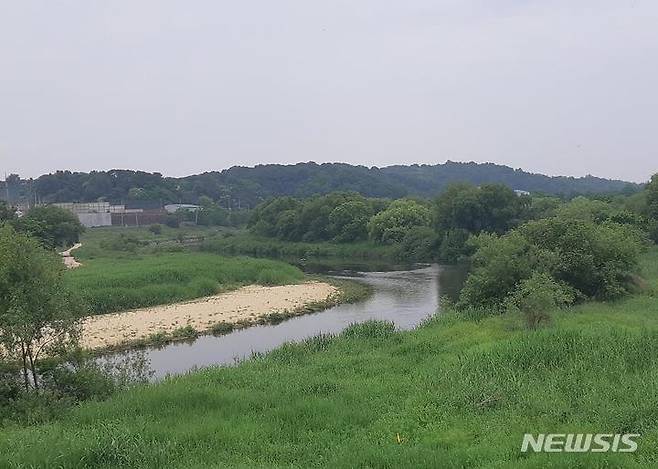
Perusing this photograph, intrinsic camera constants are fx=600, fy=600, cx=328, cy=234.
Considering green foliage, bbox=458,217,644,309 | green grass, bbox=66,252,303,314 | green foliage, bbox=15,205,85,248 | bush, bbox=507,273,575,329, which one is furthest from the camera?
green foliage, bbox=15,205,85,248

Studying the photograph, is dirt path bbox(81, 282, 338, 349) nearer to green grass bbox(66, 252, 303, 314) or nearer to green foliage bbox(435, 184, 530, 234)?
green grass bbox(66, 252, 303, 314)

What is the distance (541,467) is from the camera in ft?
28.4

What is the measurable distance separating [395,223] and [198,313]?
48117mm

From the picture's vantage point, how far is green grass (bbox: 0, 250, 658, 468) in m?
10.1

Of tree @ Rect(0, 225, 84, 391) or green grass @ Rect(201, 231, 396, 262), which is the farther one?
green grass @ Rect(201, 231, 396, 262)

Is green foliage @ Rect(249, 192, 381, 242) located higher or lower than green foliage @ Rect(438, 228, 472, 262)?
higher

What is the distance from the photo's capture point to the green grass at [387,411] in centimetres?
1009

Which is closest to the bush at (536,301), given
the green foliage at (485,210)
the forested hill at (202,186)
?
the green foliage at (485,210)

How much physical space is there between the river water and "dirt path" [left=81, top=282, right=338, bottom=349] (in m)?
2.23

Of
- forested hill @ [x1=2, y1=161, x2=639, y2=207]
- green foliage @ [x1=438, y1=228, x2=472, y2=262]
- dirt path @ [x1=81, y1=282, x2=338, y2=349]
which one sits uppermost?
forested hill @ [x1=2, y1=161, x2=639, y2=207]

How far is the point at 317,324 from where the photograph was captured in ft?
108

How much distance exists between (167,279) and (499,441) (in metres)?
37.2

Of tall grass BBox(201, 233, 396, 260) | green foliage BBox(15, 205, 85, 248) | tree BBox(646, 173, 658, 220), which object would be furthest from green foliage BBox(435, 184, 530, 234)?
green foliage BBox(15, 205, 85, 248)

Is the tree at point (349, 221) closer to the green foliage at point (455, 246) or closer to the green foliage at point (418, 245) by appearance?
the green foliage at point (418, 245)
